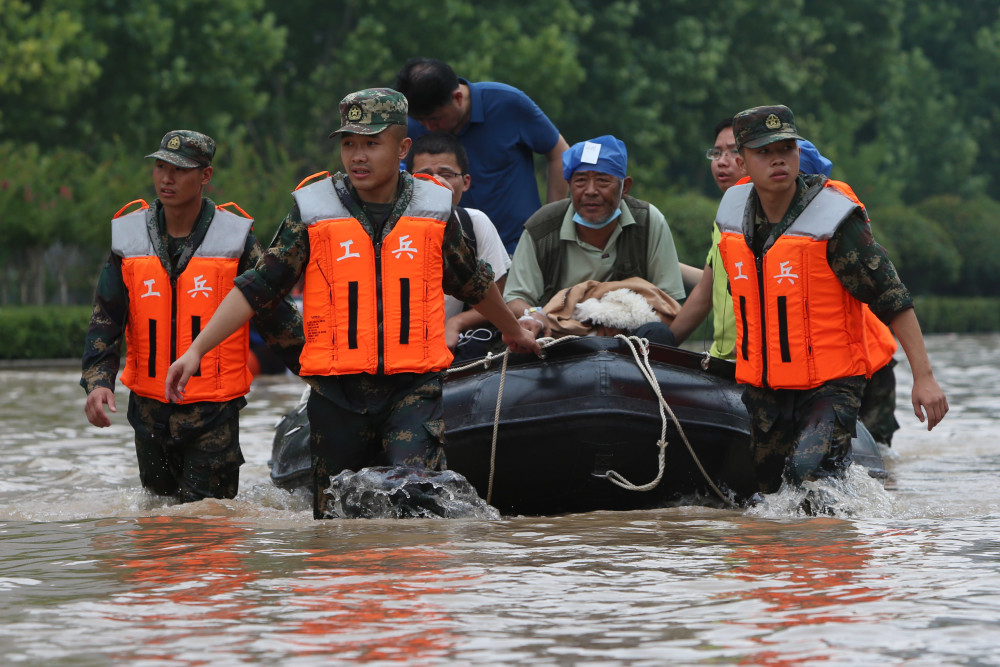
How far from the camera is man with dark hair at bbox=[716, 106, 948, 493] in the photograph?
20.0ft

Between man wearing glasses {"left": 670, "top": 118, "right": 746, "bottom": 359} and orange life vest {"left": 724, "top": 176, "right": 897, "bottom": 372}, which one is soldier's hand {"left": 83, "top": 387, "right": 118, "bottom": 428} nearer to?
man wearing glasses {"left": 670, "top": 118, "right": 746, "bottom": 359}

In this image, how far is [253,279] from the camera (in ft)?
18.9

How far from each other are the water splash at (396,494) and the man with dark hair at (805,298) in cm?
136

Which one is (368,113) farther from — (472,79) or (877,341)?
(472,79)

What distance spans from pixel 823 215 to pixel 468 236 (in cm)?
175

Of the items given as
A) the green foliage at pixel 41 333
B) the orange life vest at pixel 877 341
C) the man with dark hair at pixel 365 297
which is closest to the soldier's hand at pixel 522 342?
the man with dark hair at pixel 365 297

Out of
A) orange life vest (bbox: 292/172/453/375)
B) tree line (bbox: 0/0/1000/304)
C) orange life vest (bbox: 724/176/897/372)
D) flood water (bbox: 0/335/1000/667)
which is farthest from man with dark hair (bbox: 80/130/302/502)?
tree line (bbox: 0/0/1000/304)

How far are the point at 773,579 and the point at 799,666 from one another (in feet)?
3.64

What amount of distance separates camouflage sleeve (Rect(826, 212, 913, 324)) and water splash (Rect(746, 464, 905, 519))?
70cm

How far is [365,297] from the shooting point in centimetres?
570

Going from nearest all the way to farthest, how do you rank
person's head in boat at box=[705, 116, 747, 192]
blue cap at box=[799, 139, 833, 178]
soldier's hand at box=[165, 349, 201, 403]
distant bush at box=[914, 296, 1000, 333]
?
soldier's hand at box=[165, 349, 201, 403]
blue cap at box=[799, 139, 833, 178]
person's head in boat at box=[705, 116, 747, 192]
distant bush at box=[914, 296, 1000, 333]

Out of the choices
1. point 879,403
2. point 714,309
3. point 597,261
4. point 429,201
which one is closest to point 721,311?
point 714,309

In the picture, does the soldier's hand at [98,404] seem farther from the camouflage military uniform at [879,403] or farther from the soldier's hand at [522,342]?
the camouflage military uniform at [879,403]

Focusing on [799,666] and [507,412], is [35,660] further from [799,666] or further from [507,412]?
[507,412]
